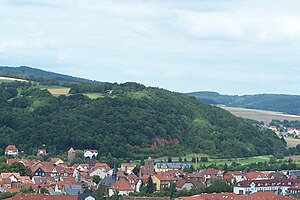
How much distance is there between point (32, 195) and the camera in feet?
214

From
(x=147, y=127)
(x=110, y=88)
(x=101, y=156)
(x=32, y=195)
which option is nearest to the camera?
(x=32, y=195)

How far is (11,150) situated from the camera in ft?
359

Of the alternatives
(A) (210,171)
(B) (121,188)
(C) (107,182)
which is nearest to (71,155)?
(A) (210,171)

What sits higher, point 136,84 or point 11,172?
point 136,84

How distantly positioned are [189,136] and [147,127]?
668cm

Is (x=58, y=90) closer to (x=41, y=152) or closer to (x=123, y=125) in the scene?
(x=123, y=125)

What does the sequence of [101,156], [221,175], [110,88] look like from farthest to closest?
1. [110,88]
2. [101,156]
3. [221,175]

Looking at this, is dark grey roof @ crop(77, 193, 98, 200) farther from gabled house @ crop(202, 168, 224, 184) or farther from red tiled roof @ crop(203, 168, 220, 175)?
red tiled roof @ crop(203, 168, 220, 175)

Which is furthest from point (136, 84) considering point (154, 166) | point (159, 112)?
point (154, 166)

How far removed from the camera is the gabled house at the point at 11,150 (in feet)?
356

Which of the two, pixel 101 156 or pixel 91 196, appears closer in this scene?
pixel 91 196

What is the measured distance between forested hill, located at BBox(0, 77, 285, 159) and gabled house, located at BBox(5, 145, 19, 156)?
282 centimetres

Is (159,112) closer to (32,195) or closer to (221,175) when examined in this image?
(221,175)

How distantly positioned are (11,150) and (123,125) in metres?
19.3
